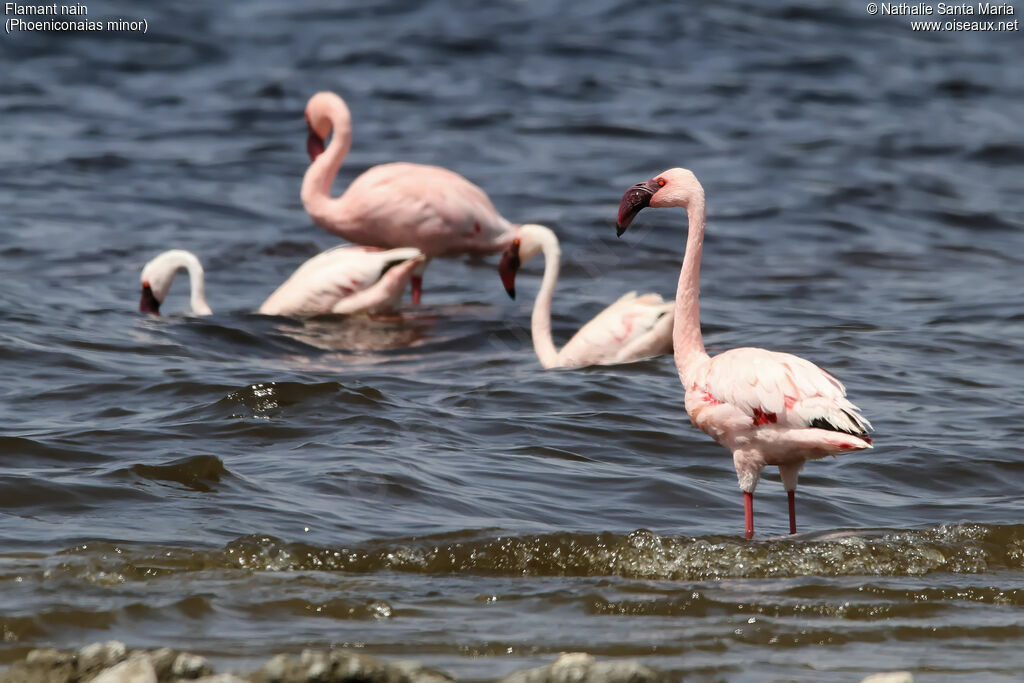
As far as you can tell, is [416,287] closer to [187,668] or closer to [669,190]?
[669,190]

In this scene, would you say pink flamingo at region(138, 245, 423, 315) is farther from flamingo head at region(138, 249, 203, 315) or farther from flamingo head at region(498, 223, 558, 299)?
flamingo head at region(498, 223, 558, 299)

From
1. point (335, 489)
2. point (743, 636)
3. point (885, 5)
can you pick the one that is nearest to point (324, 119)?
point (335, 489)

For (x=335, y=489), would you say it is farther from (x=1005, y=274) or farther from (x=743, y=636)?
(x=1005, y=274)

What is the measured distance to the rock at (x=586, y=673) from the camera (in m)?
3.45

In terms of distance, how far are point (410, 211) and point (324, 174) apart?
95 cm

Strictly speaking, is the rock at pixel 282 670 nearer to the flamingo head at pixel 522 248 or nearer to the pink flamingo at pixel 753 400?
the pink flamingo at pixel 753 400

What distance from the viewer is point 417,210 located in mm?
10719

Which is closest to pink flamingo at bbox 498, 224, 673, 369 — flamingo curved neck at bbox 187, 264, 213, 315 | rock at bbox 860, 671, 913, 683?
flamingo curved neck at bbox 187, 264, 213, 315

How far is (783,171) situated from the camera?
49.6 feet

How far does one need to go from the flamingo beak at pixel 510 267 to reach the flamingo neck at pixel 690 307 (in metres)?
3.21

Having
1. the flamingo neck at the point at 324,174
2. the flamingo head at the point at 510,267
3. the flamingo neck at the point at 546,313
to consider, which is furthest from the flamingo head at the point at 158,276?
the flamingo neck at the point at 546,313

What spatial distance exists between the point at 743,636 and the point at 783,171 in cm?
1136

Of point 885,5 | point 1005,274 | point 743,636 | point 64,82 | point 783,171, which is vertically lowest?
point 743,636

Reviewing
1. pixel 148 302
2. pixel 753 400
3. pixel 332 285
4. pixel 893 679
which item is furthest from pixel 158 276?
pixel 893 679
